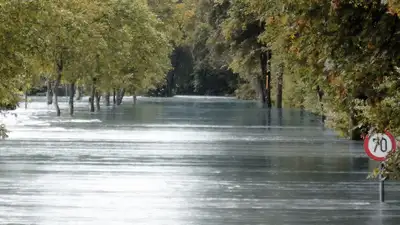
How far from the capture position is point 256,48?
64.6m

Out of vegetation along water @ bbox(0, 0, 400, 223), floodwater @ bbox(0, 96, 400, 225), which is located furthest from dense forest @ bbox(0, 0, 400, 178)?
floodwater @ bbox(0, 96, 400, 225)

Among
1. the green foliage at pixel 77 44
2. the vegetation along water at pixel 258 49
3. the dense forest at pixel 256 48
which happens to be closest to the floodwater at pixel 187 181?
the vegetation along water at pixel 258 49

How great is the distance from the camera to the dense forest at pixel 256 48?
9664 millimetres

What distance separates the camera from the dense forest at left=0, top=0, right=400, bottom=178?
31.7 feet

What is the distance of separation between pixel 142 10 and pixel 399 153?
52.0 meters

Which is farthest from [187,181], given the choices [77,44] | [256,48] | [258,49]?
[256,48]

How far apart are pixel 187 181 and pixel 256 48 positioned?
155 feet

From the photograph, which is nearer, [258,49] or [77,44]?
[77,44]

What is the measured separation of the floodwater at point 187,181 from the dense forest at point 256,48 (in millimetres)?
1519

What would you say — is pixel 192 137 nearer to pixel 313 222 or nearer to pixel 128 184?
pixel 128 184

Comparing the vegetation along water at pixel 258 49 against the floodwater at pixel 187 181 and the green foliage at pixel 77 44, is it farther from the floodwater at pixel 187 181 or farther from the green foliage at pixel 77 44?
the floodwater at pixel 187 181

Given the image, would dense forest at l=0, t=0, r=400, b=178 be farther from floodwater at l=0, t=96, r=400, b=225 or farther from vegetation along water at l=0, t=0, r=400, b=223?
floodwater at l=0, t=96, r=400, b=225

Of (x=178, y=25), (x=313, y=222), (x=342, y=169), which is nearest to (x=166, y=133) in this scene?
(x=342, y=169)

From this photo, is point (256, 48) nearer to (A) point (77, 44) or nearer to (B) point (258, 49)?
(B) point (258, 49)
